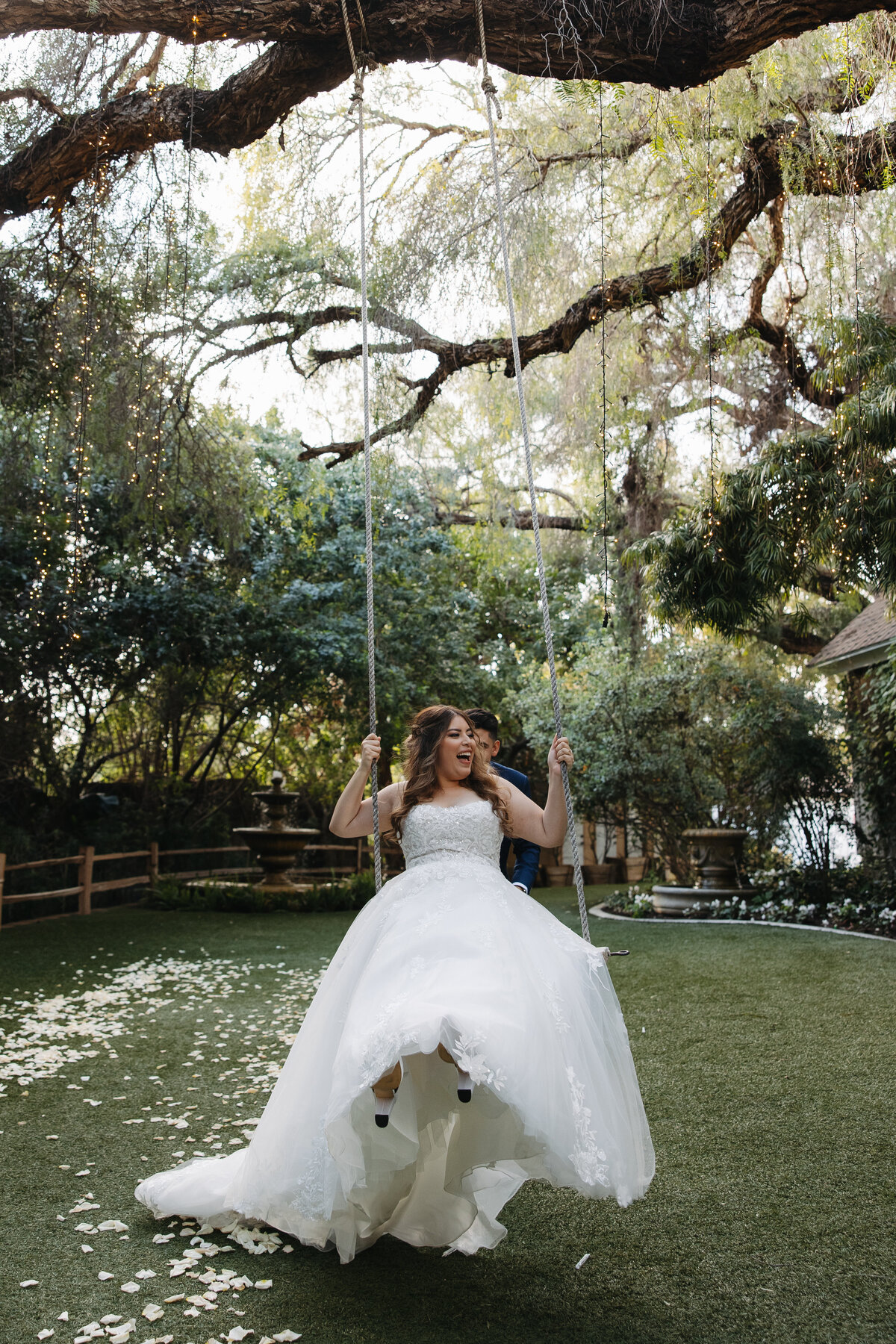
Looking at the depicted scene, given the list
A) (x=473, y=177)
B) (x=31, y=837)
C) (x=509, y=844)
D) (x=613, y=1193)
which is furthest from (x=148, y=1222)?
(x=31, y=837)

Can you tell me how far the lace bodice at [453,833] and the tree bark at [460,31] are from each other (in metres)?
2.60

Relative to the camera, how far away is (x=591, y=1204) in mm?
2850

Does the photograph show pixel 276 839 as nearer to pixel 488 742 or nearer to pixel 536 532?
pixel 488 742

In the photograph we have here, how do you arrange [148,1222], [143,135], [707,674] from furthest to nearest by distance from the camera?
[707,674], [143,135], [148,1222]

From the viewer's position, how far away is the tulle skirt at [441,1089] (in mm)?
2047

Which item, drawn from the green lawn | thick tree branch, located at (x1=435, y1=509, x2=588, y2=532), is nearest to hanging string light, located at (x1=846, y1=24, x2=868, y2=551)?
the green lawn

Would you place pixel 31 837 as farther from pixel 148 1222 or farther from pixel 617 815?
pixel 148 1222

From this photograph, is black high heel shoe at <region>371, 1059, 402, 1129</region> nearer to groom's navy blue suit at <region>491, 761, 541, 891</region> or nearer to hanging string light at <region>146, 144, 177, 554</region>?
groom's navy blue suit at <region>491, 761, 541, 891</region>

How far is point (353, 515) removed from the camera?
1248 centimetres

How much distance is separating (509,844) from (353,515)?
350 inches

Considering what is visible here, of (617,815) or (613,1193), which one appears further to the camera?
(617,815)

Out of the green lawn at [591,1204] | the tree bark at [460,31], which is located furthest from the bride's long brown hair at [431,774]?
the tree bark at [460,31]

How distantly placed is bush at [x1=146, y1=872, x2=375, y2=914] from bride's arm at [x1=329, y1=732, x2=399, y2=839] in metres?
8.29

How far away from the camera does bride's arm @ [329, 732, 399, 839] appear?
116 inches
